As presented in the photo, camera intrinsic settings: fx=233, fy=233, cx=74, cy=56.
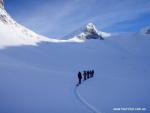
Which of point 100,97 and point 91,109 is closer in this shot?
point 91,109

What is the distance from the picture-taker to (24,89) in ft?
47.9

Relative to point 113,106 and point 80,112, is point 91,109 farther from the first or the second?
point 113,106

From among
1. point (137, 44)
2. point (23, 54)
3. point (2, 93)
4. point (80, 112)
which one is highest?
point (137, 44)

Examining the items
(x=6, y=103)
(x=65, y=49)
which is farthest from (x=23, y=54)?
(x=6, y=103)

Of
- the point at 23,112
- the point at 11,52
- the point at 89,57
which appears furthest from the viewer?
the point at 89,57

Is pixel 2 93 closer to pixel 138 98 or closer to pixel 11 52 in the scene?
pixel 138 98

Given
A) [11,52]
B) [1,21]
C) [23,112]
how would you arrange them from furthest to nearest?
[1,21] → [11,52] → [23,112]

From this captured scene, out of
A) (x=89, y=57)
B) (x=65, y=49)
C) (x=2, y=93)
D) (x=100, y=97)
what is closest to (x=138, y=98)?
(x=100, y=97)

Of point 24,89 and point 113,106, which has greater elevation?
point 24,89

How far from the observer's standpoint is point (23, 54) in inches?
1518

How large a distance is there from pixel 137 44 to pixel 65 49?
40.7m

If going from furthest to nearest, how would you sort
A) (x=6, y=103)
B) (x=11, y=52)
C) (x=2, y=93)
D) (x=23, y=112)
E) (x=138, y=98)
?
(x=11, y=52), (x=138, y=98), (x=2, y=93), (x=6, y=103), (x=23, y=112)

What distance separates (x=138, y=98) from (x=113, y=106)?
9.07 ft

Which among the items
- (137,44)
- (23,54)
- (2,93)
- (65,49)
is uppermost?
(137,44)
